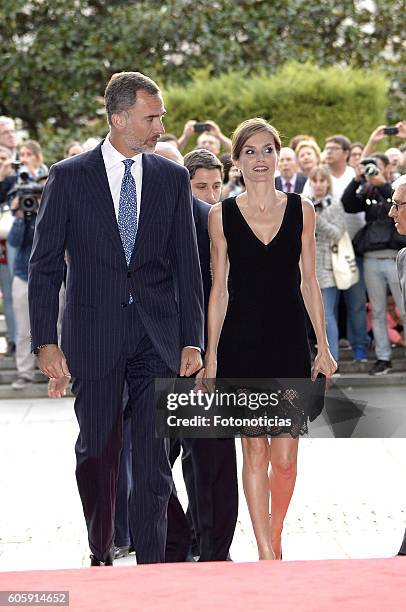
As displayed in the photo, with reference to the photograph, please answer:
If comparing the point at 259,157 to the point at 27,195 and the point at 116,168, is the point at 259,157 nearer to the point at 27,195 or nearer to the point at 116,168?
the point at 116,168

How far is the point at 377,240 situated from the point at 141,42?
8918 mm

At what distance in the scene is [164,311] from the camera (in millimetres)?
5562

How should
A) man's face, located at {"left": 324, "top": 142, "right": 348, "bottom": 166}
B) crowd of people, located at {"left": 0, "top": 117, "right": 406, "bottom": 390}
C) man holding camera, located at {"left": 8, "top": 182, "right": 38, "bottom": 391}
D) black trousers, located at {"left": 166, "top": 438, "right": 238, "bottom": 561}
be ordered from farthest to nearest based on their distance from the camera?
1. man's face, located at {"left": 324, "top": 142, "right": 348, "bottom": 166}
2. crowd of people, located at {"left": 0, "top": 117, "right": 406, "bottom": 390}
3. man holding camera, located at {"left": 8, "top": 182, "right": 38, "bottom": 391}
4. black trousers, located at {"left": 166, "top": 438, "right": 238, "bottom": 561}

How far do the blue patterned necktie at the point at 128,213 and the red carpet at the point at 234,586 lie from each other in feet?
7.92

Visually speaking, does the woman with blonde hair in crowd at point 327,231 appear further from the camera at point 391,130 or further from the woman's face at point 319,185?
the camera at point 391,130

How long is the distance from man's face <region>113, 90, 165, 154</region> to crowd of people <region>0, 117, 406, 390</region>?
6483 mm

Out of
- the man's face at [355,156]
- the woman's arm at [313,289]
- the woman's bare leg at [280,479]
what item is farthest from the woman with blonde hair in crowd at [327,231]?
the woman's bare leg at [280,479]

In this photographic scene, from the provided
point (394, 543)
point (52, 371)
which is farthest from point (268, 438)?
point (52, 371)

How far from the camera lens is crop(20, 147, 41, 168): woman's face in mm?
13148

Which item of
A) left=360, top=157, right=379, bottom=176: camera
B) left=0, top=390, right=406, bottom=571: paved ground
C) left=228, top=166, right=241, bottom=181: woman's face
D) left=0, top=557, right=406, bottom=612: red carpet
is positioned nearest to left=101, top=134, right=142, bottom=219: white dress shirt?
left=0, top=390, right=406, bottom=571: paved ground

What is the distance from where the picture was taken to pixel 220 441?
611 cm

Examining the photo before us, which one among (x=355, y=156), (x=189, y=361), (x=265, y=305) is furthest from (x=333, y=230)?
(x=189, y=361)

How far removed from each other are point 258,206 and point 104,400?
3.67ft

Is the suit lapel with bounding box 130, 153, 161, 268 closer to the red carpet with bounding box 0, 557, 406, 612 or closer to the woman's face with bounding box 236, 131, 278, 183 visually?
the woman's face with bounding box 236, 131, 278, 183
